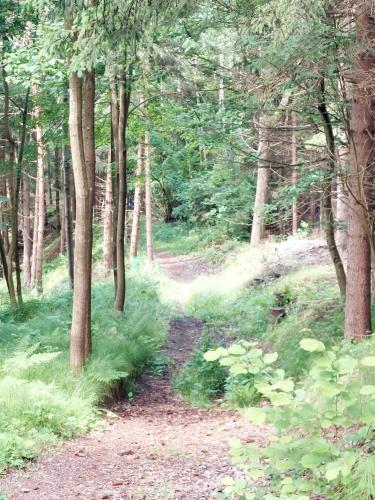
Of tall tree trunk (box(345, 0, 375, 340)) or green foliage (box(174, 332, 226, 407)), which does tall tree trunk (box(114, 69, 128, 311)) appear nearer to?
green foliage (box(174, 332, 226, 407))

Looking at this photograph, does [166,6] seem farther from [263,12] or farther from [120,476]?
[120,476]

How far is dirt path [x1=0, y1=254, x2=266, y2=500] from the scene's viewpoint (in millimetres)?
4750

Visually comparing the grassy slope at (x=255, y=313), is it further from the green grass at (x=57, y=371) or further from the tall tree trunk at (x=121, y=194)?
the tall tree trunk at (x=121, y=194)

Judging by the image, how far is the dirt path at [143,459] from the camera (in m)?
4.75

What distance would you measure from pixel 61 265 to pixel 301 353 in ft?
64.5

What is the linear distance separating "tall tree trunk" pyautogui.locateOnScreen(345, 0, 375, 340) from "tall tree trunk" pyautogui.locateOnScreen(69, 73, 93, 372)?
361 cm

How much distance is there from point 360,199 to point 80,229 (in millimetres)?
3845

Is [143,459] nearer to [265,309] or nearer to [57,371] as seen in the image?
[57,371]

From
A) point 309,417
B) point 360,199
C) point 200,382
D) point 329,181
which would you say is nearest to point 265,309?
point 200,382

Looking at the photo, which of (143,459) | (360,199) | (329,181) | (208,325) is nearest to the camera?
(143,459)

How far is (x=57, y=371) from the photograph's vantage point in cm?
763

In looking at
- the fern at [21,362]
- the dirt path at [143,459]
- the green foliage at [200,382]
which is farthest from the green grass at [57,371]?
the green foliage at [200,382]

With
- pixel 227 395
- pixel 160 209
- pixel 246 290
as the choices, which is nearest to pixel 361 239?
pixel 227 395

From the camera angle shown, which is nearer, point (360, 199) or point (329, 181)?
point (360, 199)
